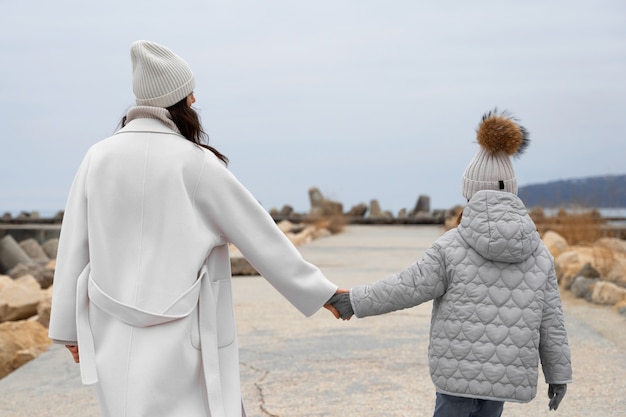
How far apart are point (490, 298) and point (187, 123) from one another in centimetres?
113

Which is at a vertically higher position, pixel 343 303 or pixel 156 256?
pixel 156 256

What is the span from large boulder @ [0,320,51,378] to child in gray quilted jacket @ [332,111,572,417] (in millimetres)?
4126

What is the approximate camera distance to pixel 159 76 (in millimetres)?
2789

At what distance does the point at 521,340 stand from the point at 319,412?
1.84 meters

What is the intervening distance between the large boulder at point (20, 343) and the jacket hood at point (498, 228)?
14.3 ft

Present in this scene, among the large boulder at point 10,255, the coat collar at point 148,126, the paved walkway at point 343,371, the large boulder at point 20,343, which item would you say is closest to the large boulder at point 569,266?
the paved walkway at point 343,371

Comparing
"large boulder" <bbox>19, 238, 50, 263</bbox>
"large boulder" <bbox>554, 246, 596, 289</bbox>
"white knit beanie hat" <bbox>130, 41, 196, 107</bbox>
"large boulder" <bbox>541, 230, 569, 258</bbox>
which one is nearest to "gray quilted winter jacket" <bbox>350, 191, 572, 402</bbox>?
"white knit beanie hat" <bbox>130, 41, 196, 107</bbox>

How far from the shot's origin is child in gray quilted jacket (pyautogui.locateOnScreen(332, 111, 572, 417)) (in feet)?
9.25

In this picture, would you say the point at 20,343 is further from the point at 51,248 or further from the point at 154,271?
the point at 51,248

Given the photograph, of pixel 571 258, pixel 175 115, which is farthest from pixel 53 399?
pixel 571 258

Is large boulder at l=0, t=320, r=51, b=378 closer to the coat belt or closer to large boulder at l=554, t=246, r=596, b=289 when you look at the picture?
Result: the coat belt

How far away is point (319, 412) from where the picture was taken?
445cm

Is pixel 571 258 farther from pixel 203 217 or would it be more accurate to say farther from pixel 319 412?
pixel 203 217

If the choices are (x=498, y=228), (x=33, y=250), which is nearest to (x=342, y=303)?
(x=498, y=228)
